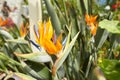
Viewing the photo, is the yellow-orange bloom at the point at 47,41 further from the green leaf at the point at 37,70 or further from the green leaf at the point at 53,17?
the green leaf at the point at 53,17

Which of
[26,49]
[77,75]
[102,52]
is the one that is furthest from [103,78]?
[102,52]

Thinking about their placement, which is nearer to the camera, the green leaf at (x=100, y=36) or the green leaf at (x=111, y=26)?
the green leaf at (x=111, y=26)

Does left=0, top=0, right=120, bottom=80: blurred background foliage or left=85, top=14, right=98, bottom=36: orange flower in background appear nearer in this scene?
left=0, top=0, right=120, bottom=80: blurred background foliage

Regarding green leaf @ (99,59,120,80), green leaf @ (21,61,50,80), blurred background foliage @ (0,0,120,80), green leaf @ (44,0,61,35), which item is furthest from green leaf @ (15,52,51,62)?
green leaf @ (44,0,61,35)

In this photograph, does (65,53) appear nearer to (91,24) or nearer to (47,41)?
(47,41)

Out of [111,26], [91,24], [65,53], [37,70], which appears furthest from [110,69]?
[91,24]

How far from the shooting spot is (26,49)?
6.61ft

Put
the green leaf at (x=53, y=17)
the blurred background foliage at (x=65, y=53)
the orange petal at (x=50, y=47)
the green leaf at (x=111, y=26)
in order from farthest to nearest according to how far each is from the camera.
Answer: the green leaf at (x=53, y=17), the blurred background foliage at (x=65, y=53), the orange petal at (x=50, y=47), the green leaf at (x=111, y=26)

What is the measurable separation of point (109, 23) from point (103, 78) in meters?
0.19

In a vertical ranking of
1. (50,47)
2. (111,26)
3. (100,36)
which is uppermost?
(111,26)

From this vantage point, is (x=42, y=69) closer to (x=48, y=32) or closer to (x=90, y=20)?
(x=48, y=32)

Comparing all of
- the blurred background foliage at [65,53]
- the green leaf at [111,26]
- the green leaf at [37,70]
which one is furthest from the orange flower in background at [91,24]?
the green leaf at [111,26]

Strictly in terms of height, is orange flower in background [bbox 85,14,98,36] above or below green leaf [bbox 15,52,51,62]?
below

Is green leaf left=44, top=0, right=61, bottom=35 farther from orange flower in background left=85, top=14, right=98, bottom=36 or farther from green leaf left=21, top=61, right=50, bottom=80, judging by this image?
green leaf left=21, top=61, right=50, bottom=80
